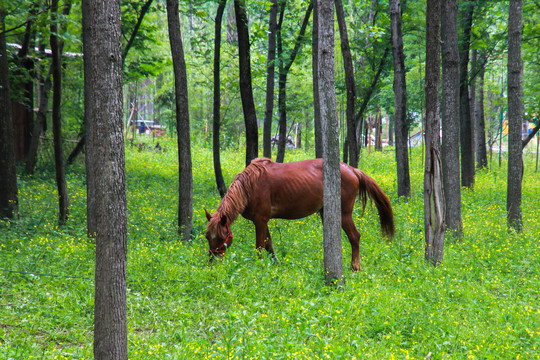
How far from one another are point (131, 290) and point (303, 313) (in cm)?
295

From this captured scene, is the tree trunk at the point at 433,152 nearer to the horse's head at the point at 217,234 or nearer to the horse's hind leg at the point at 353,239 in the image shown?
the horse's hind leg at the point at 353,239

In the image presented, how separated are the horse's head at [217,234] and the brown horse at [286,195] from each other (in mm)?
81

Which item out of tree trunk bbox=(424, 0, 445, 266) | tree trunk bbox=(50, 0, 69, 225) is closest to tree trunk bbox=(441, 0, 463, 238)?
tree trunk bbox=(424, 0, 445, 266)

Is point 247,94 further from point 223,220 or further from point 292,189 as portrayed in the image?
point 223,220

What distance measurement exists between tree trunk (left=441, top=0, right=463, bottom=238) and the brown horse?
1827mm

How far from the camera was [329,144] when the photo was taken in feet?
23.0

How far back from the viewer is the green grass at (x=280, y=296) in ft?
16.9

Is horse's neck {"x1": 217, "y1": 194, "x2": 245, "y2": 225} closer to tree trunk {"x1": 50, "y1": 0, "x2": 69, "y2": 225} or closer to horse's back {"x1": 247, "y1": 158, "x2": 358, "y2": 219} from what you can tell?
horse's back {"x1": 247, "y1": 158, "x2": 358, "y2": 219}

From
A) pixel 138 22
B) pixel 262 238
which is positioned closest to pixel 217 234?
pixel 262 238

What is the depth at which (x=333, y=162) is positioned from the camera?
7043 millimetres

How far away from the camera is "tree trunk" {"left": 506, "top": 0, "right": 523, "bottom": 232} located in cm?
1057

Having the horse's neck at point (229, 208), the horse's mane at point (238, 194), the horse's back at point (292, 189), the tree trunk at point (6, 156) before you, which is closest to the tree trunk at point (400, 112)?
the horse's back at point (292, 189)

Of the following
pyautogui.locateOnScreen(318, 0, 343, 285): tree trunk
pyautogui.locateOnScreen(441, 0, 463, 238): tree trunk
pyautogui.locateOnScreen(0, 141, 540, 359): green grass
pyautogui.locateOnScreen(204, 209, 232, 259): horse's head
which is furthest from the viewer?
pyautogui.locateOnScreen(441, 0, 463, 238): tree trunk

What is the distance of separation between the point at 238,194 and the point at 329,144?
2.29 metres
